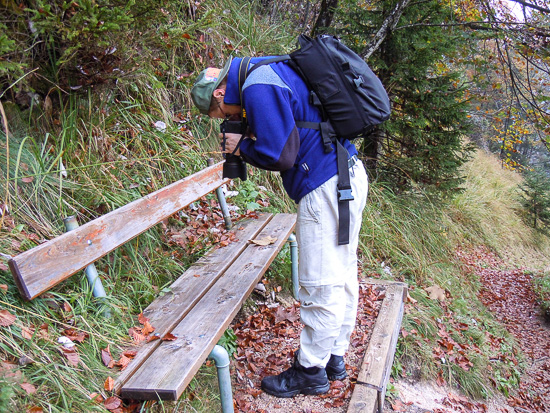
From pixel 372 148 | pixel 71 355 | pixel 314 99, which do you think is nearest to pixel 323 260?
pixel 314 99

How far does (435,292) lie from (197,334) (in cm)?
376

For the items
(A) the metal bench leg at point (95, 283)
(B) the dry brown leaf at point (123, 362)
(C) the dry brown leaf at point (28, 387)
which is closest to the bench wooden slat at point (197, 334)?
(B) the dry brown leaf at point (123, 362)

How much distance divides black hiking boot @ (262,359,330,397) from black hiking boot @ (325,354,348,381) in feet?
0.48

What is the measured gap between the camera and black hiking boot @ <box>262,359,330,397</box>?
8.81 feet

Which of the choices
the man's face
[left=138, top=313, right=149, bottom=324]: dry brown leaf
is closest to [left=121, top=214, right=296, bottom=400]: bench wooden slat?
[left=138, top=313, right=149, bottom=324]: dry brown leaf

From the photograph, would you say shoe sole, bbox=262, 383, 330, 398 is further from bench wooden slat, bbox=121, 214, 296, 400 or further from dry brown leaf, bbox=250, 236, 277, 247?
dry brown leaf, bbox=250, 236, 277, 247

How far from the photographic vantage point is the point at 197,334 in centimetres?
234

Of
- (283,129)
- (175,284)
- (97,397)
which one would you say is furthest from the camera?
(175,284)

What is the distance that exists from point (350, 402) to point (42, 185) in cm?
234

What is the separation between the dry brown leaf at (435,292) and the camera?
5.20 meters

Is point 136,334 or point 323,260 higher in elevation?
point 323,260

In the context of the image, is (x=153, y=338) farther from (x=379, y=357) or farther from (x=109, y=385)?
(x=379, y=357)

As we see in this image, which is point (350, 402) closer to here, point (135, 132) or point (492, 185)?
point (135, 132)

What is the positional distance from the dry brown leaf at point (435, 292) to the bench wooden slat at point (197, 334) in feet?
8.48
